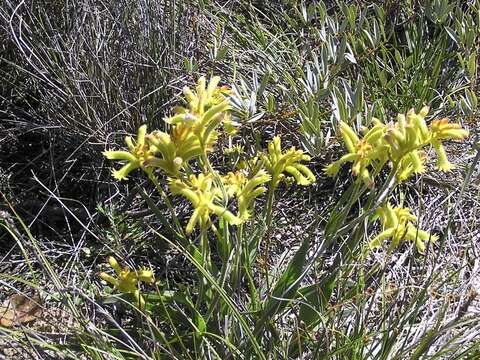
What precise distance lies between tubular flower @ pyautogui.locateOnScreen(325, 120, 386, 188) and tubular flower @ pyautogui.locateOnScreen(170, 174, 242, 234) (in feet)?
0.84

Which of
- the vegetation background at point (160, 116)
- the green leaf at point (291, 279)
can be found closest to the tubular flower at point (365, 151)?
the green leaf at point (291, 279)

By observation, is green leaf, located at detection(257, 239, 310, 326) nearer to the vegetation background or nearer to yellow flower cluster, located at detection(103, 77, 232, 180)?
the vegetation background

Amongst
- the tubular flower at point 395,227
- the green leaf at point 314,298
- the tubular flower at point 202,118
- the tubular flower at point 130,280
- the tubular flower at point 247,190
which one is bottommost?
the green leaf at point 314,298

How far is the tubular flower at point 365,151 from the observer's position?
140 centimetres

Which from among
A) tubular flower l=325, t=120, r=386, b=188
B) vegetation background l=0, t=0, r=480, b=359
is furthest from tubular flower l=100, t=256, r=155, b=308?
tubular flower l=325, t=120, r=386, b=188

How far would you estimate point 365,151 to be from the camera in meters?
1.45

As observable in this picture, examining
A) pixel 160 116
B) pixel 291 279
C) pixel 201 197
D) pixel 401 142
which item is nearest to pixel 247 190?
pixel 201 197

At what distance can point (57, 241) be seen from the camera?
218 cm

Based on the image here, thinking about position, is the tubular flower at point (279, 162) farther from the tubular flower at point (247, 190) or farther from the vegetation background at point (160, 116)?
the vegetation background at point (160, 116)

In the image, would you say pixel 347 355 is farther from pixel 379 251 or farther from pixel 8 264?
pixel 8 264

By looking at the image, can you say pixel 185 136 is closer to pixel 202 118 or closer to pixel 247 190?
pixel 202 118

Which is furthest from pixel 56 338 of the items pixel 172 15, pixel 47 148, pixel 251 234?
pixel 172 15

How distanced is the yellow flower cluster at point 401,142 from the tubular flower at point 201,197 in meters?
0.26

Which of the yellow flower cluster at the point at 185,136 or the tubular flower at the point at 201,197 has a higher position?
the yellow flower cluster at the point at 185,136
